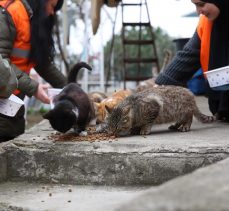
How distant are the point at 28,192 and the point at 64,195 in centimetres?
25

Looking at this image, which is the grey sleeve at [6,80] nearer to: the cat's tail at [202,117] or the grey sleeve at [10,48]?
the grey sleeve at [10,48]

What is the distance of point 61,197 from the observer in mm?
2873

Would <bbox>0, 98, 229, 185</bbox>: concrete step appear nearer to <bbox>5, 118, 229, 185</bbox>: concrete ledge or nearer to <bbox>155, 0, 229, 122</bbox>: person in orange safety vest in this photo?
<bbox>5, 118, 229, 185</bbox>: concrete ledge

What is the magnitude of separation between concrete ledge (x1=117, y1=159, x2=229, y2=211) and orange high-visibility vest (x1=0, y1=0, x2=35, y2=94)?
2.60 metres

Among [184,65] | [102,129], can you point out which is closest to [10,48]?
[102,129]

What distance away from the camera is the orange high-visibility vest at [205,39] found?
13.2 feet

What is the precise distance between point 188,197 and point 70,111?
2.11 meters

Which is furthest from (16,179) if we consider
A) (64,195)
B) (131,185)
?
(131,185)

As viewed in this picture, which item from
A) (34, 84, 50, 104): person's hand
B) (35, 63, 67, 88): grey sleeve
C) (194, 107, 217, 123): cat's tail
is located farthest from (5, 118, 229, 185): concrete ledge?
(35, 63, 67, 88): grey sleeve

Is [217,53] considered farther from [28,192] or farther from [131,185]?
[28,192]

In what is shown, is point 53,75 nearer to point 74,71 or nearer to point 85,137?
point 74,71

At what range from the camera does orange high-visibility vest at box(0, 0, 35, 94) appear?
3.78 metres

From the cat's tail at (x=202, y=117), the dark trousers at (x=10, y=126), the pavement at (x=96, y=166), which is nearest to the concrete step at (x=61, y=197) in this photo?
the pavement at (x=96, y=166)

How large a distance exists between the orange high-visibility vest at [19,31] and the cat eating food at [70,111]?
0.47m
